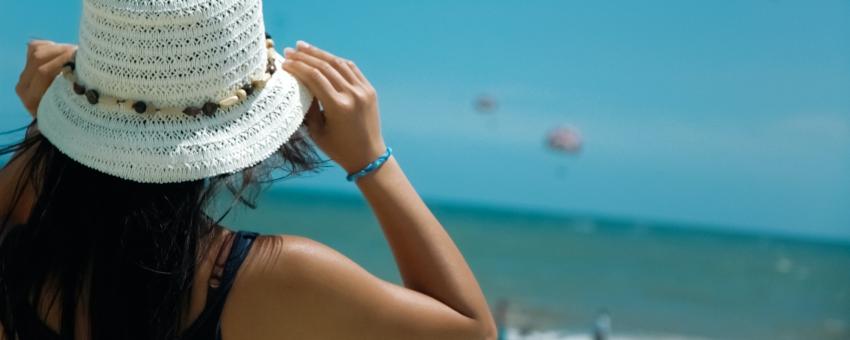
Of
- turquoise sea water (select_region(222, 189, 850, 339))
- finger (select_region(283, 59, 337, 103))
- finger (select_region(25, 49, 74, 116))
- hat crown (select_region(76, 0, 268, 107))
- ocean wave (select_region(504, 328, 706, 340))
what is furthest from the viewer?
turquoise sea water (select_region(222, 189, 850, 339))

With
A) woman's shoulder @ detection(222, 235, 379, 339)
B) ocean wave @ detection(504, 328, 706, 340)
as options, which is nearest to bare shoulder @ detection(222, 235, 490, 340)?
woman's shoulder @ detection(222, 235, 379, 339)

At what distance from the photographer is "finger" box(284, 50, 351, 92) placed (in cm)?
133

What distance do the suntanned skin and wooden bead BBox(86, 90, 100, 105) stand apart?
7.7 inches

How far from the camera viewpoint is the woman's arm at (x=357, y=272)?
49.9 inches

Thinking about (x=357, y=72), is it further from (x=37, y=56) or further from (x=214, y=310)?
(x=37, y=56)

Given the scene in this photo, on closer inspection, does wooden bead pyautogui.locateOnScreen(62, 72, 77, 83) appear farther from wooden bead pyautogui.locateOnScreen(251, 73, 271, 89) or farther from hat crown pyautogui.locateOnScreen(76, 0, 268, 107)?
wooden bead pyautogui.locateOnScreen(251, 73, 271, 89)

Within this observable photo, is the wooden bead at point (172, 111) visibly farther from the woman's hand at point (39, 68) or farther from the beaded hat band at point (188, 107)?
the woman's hand at point (39, 68)

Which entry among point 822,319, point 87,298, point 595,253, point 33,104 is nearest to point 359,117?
point 87,298

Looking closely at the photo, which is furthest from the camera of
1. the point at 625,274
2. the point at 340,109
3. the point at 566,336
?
the point at 625,274

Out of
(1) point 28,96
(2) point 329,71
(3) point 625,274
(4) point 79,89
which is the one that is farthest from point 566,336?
(3) point 625,274

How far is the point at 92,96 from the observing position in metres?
1.24

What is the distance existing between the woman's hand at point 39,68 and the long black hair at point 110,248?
0.56ft

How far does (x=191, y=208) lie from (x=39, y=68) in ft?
1.17

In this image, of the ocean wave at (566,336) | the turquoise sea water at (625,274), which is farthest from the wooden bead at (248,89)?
the ocean wave at (566,336)
